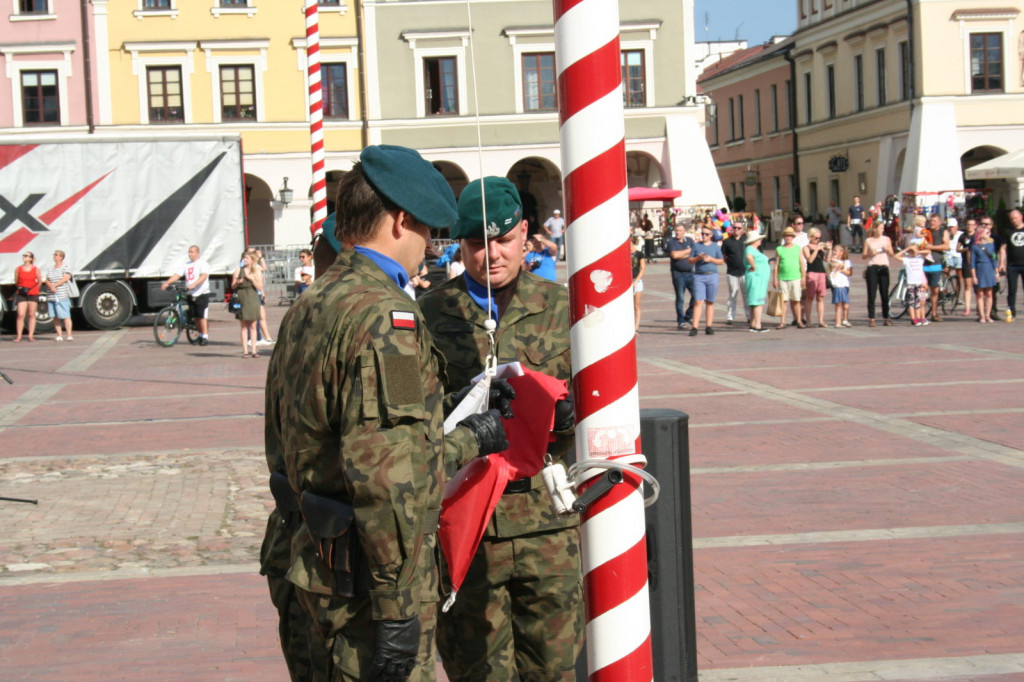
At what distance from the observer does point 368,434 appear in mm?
2859

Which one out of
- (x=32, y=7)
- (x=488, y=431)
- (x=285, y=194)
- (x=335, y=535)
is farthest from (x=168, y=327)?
(x=32, y=7)

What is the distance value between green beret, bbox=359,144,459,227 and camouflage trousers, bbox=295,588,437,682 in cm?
96

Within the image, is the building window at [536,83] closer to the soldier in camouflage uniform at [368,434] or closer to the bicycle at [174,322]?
the bicycle at [174,322]

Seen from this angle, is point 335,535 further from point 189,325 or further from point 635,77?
point 635,77

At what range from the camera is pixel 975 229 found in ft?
67.8

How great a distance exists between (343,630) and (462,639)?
0.86m

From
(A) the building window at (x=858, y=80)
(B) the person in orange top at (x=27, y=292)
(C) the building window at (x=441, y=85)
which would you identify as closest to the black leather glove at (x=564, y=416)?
(B) the person in orange top at (x=27, y=292)

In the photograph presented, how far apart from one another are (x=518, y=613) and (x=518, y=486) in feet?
1.30

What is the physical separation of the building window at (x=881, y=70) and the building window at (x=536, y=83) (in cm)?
1333

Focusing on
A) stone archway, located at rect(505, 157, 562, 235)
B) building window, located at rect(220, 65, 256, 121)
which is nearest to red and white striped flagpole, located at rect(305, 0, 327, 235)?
building window, located at rect(220, 65, 256, 121)

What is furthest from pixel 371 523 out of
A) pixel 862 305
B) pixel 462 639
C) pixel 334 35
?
pixel 334 35

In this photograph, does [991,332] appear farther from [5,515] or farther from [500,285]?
[500,285]

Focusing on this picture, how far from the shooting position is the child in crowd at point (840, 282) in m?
20.5

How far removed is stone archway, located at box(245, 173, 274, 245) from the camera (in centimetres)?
4425
